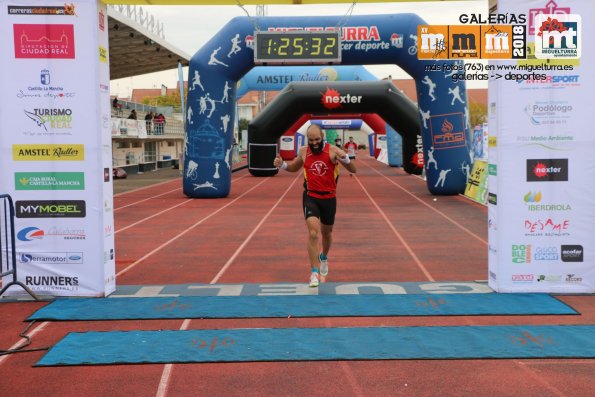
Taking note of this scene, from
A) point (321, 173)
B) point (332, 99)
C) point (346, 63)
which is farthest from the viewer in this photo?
point (332, 99)

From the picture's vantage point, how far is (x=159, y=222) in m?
15.3

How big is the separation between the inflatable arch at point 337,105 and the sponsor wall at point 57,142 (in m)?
20.0

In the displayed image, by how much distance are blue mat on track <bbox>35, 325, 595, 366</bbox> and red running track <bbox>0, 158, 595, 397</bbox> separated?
0.47 feet

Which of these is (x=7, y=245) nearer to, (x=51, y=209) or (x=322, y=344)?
(x=51, y=209)

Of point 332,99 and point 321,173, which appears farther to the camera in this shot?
point 332,99

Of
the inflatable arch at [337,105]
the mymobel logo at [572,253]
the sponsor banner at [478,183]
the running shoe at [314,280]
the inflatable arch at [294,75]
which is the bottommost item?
the running shoe at [314,280]

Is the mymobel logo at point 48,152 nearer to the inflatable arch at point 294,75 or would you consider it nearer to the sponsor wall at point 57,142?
the sponsor wall at point 57,142

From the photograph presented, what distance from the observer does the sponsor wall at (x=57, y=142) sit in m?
7.71

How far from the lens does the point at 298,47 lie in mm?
12898

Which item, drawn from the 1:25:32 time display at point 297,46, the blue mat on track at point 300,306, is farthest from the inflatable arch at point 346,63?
the blue mat on track at point 300,306

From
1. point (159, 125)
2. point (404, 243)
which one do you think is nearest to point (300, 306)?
point (404, 243)

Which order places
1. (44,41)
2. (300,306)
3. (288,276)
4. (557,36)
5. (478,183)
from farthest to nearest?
(478,183)
(288,276)
(44,41)
(557,36)
(300,306)

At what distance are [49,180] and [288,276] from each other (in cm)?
326

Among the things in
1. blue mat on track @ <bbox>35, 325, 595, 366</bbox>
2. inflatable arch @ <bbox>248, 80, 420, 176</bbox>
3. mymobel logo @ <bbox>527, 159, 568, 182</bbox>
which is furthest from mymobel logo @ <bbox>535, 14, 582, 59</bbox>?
inflatable arch @ <bbox>248, 80, 420, 176</bbox>
